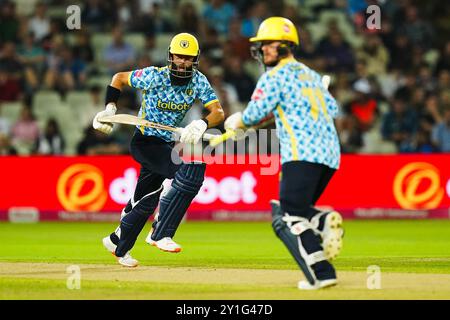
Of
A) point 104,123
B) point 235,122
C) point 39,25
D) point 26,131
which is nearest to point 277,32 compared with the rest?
point 235,122

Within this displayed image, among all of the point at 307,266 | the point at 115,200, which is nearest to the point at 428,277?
the point at 307,266

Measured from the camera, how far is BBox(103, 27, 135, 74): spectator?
69.9ft

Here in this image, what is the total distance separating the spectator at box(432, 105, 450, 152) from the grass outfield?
2.85m

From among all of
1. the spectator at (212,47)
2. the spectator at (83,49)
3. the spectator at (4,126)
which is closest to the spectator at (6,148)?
the spectator at (4,126)

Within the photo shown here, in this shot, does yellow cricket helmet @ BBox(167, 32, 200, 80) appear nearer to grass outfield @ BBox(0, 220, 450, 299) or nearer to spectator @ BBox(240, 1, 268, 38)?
grass outfield @ BBox(0, 220, 450, 299)

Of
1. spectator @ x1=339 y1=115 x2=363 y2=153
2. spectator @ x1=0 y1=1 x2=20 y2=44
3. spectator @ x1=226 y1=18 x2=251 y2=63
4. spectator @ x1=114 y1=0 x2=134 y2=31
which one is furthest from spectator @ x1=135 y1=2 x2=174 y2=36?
spectator @ x1=339 y1=115 x2=363 y2=153

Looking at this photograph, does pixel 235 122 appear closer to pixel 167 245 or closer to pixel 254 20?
pixel 167 245

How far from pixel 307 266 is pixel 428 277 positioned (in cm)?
171

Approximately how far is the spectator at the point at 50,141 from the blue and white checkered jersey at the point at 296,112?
1135cm

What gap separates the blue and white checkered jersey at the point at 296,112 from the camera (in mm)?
8688

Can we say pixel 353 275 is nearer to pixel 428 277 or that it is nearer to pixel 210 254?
pixel 428 277

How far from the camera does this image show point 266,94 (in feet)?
28.5

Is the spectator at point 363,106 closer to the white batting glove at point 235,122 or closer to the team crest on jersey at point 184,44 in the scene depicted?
the team crest on jersey at point 184,44

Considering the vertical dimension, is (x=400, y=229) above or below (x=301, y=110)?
below
